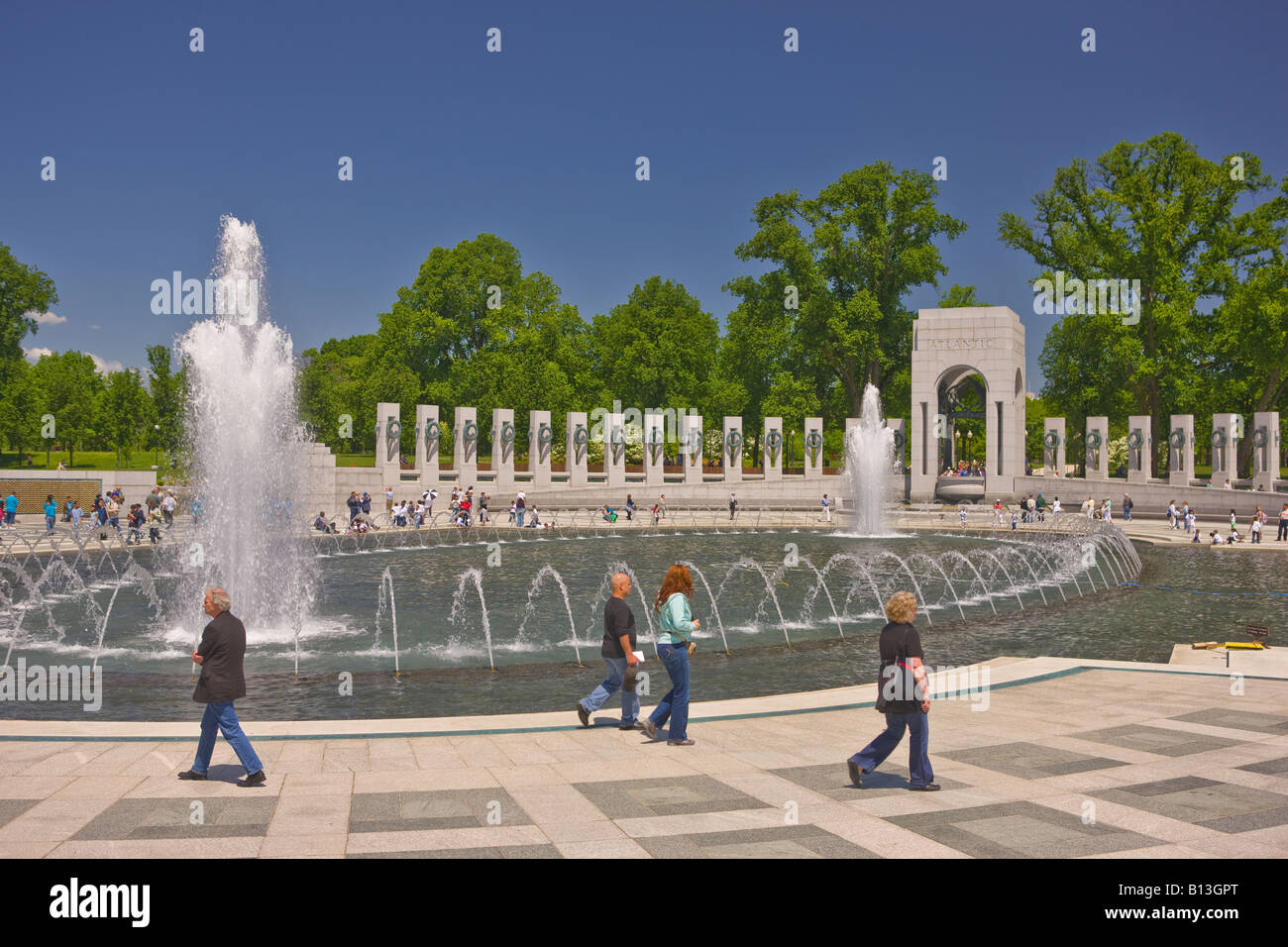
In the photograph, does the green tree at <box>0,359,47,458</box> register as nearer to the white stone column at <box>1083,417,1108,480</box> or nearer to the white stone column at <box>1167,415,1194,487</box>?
the white stone column at <box>1083,417,1108,480</box>

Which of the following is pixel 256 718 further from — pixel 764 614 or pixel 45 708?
pixel 764 614

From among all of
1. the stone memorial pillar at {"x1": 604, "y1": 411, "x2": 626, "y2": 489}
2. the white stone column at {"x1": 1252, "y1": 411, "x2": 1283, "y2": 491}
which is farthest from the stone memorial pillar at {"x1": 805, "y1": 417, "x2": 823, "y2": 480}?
the white stone column at {"x1": 1252, "y1": 411, "x2": 1283, "y2": 491}

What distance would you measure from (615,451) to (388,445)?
1407 centimetres

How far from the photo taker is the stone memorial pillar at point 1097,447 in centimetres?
5531

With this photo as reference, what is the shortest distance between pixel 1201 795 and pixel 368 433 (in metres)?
85.5

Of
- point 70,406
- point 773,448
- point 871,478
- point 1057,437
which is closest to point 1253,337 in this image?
point 1057,437

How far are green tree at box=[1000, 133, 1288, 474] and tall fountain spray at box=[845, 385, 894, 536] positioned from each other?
18222 millimetres

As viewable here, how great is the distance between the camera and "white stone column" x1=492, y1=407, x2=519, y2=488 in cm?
5397

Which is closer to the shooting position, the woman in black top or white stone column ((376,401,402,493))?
the woman in black top

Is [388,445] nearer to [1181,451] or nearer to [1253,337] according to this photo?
[1181,451]

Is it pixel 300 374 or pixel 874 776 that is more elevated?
pixel 300 374

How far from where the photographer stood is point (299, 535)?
3572 cm
